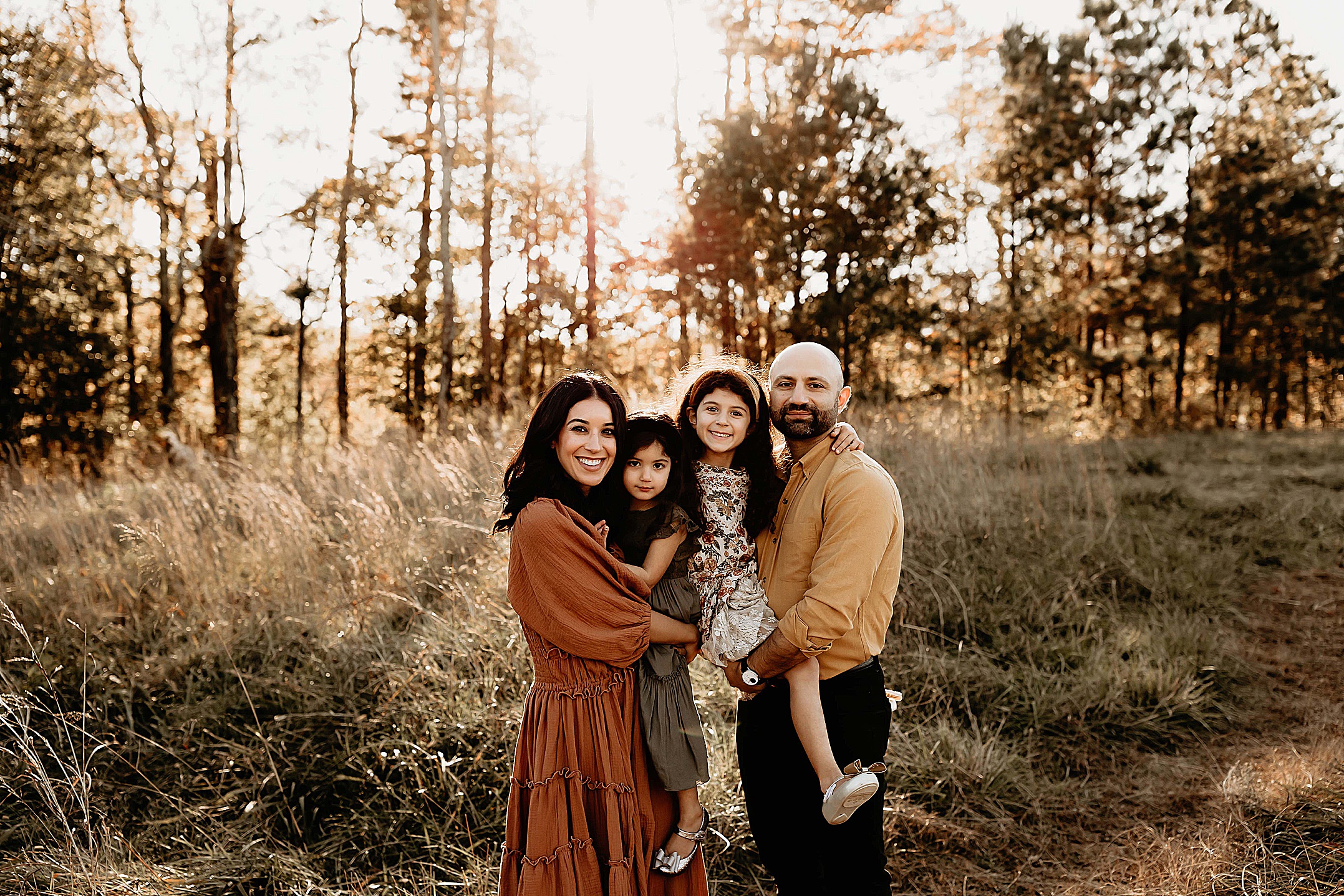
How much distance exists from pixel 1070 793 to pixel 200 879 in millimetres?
3744

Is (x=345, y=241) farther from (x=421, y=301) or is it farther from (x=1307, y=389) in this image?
(x=1307, y=389)

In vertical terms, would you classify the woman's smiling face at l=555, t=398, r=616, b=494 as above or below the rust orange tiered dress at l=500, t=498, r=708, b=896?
A: above

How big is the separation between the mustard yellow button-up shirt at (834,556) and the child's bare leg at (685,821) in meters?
0.56

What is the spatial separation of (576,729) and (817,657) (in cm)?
72

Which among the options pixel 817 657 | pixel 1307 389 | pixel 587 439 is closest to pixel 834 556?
pixel 817 657

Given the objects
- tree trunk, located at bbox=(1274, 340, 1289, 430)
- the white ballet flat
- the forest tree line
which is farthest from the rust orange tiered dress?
tree trunk, located at bbox=(1274, 340, 1289, 430)

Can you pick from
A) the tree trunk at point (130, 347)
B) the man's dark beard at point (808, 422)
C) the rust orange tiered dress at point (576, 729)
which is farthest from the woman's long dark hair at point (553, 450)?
the tree trunk at point (130, 347)

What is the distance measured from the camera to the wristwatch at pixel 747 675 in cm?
221

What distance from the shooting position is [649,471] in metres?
2.34

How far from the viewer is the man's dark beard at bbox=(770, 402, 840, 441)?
2330mm

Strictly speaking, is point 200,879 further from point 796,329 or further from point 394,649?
point 796,329

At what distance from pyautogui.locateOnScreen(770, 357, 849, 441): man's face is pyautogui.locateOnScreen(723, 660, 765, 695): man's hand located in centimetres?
70

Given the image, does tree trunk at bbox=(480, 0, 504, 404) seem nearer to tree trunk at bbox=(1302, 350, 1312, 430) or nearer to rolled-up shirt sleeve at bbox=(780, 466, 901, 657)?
rolled-up shirt sleeve at bbox=(780, 466, 901, 657)

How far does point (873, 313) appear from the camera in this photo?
13883mm
